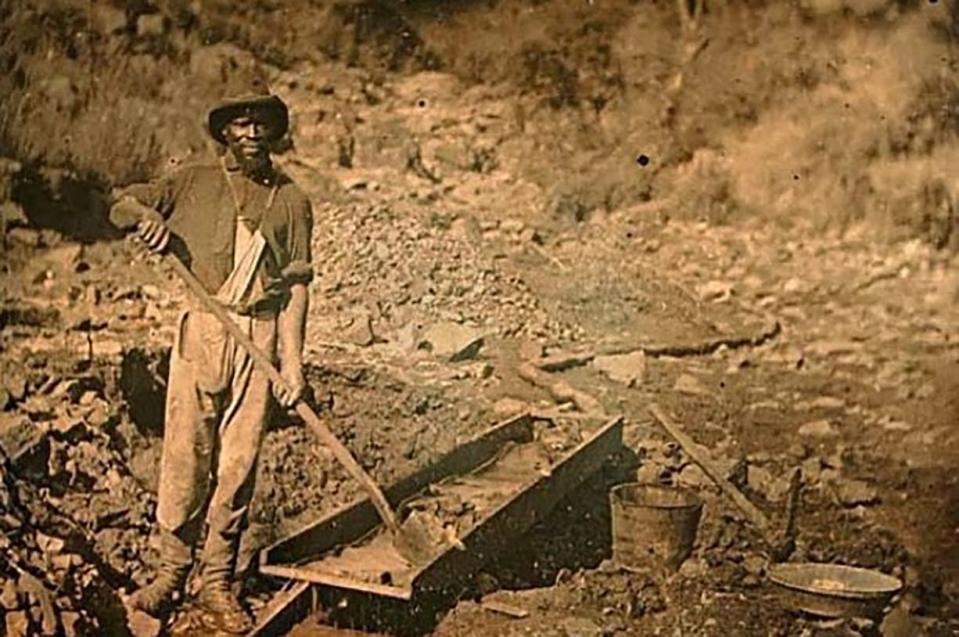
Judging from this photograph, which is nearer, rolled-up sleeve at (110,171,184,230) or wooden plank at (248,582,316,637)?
wooden plank at (248,582,316,637)

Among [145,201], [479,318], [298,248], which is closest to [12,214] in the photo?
[145,201]

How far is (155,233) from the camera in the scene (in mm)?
3115

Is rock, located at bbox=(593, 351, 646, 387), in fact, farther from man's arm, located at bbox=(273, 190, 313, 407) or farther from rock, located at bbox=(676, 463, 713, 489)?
man's arm, located at bbox=(273, 190, 313, 407)

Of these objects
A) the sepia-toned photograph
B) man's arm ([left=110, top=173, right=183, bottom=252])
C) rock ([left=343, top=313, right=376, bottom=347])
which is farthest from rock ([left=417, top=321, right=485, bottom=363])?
man's arm ([left=110, top=173, right=183, bottom=252])

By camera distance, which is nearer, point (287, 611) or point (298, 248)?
point (287, 611)

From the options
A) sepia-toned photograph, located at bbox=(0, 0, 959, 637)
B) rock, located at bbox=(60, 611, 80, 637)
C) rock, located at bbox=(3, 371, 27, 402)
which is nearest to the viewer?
sepia-toned photograph, located at bbox=(0, 0, 959, 637)

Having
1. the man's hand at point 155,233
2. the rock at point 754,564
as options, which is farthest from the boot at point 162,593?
the rock at point 754,564

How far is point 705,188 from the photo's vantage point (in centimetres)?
300

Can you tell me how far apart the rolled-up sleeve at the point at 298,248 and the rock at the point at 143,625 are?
0.83 m

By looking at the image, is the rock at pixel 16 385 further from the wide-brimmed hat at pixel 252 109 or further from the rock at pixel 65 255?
the wide-brimmed hat at pixel 252 109

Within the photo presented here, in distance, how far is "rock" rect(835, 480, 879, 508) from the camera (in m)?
2.95

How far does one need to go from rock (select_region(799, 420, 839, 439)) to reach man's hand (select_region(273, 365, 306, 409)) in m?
1.13

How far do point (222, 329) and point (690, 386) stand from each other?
1.07 metres

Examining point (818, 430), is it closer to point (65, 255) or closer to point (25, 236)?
point (65, 255)
